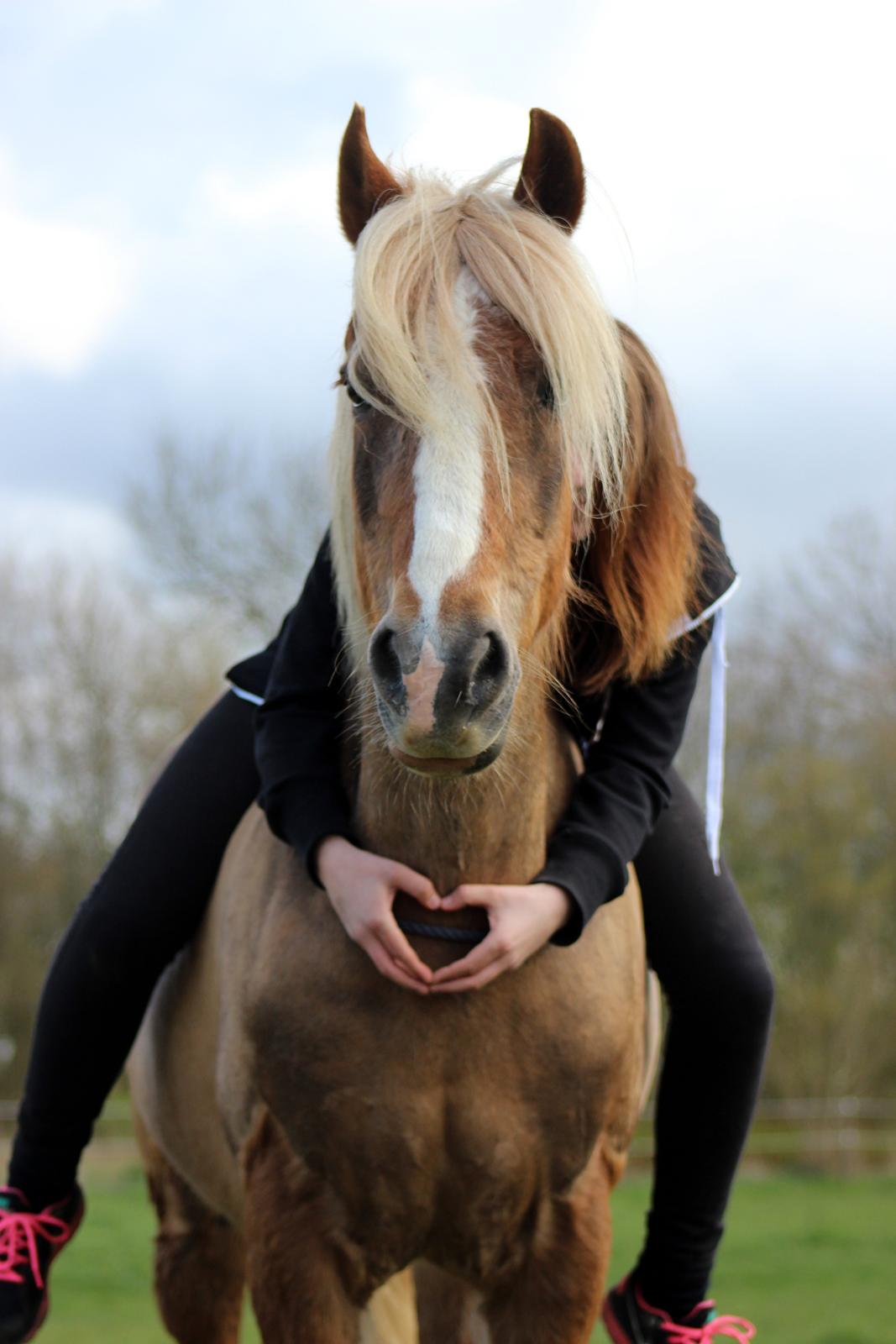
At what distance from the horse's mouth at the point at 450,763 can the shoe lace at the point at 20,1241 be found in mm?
1944

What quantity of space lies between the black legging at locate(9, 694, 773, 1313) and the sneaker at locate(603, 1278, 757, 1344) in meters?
0.04

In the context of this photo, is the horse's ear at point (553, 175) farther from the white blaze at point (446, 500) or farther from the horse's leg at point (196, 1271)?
the horse's leg at point (196, 1271)

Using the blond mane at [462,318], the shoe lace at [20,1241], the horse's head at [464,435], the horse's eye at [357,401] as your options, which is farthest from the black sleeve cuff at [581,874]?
the shoe lace at [20,1241]

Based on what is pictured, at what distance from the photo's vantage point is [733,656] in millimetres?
21859

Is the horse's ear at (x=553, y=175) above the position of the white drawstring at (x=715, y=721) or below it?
above

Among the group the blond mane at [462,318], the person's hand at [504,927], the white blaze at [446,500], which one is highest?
the blond mane at [462,318]

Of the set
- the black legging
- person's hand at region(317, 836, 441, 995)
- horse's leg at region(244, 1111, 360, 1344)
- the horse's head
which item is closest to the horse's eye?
the horse's head

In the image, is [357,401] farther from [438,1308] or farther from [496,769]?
[438,1308]

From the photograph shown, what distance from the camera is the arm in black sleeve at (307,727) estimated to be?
8.45ft

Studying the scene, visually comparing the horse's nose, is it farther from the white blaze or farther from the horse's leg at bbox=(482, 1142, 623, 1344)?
the horse's leg at bbox=(482, 1142, 623, 1344)

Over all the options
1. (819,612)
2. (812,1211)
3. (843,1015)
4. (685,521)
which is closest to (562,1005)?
(685,521)

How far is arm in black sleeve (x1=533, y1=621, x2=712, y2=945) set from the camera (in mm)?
2504

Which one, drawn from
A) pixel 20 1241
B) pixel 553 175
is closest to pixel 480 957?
pixel 553 175

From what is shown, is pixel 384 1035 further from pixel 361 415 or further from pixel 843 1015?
pixel 843 1015
